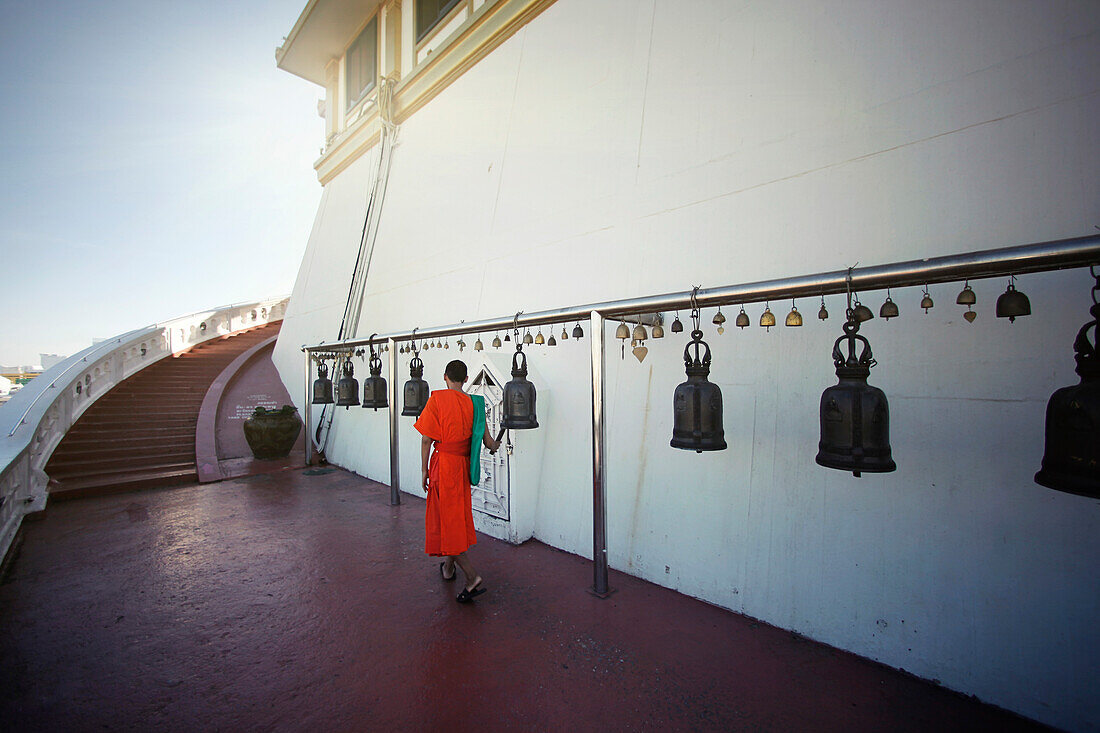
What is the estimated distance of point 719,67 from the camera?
4145 millimetres

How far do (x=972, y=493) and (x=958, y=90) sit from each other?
8.22 ft

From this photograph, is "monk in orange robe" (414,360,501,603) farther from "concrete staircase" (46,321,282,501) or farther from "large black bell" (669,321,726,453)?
"concrete staircase" (46,321,282,501)

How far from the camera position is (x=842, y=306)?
123 inches

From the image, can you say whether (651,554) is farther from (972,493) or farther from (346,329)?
(346,329)

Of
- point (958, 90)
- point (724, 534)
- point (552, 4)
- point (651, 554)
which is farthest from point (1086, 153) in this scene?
point (552, 4)

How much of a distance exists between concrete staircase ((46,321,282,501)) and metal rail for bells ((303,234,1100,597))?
6.52m

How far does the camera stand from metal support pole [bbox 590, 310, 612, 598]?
368cm

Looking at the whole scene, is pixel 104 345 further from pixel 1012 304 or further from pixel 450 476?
pixel 1012 304

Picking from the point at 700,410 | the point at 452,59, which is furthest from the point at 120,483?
the point at 452,59

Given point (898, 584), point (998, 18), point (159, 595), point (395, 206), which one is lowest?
point (159, 595)

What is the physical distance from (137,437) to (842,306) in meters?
11.3

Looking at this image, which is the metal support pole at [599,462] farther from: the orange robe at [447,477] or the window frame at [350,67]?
the window frame at [350,67]

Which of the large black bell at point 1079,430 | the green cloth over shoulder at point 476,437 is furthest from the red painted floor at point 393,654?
the large black bell at point 1079,430

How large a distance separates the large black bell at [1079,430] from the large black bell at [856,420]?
0.56 m
